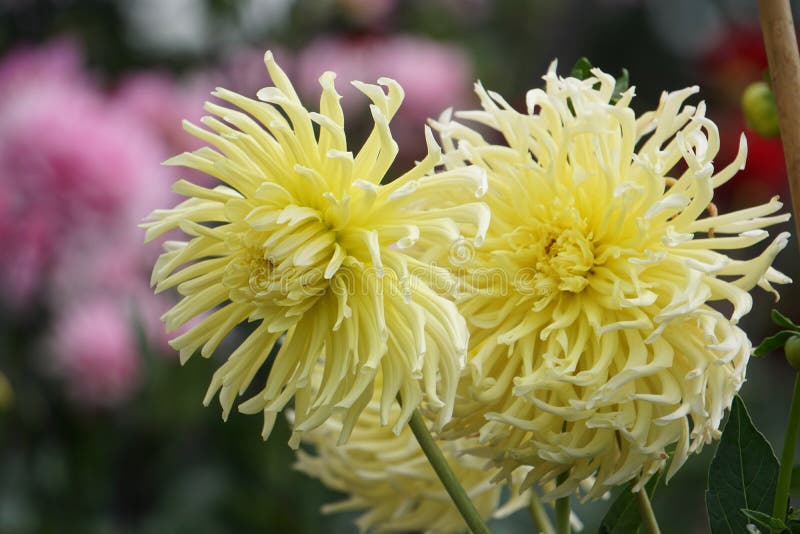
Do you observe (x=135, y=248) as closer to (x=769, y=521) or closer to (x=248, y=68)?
(x=248, y=68)

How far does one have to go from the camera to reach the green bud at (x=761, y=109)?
1.25ft

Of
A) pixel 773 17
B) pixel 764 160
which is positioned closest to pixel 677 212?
pixel 773 17

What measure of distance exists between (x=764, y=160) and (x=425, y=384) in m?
1.04

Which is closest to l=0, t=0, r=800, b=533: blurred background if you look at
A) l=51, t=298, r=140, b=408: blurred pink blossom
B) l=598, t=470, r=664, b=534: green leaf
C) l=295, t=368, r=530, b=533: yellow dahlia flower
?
l=51, t=298, r=140, b=408: blurred pink blossom

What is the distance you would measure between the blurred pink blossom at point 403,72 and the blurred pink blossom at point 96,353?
431 millimetres

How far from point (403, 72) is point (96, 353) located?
1.93ft

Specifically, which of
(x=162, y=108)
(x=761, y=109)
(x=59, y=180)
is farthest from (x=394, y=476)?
(x=162, y=108)

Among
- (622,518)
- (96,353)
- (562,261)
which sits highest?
(562,261)

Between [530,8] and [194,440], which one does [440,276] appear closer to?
[194,440]

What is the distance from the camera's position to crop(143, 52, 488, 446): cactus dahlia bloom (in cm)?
31

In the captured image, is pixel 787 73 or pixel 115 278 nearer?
pixel 787 73

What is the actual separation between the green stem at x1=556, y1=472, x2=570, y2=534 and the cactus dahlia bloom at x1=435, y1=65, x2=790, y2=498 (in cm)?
1

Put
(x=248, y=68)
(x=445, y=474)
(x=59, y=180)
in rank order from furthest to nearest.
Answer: (x=248, y=68)
(x=59, y=180)
(x=445, y=474)

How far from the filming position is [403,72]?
1323mm
